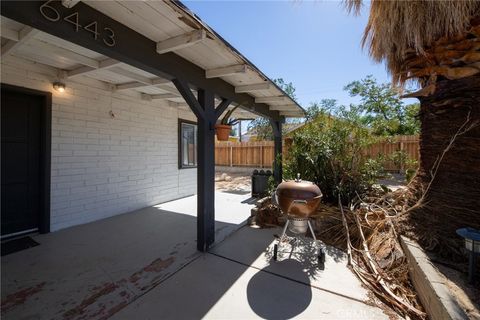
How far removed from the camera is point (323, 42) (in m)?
6.39

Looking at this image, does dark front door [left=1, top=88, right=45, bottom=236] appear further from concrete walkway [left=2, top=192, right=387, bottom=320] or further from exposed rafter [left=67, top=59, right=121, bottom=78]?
exposed rafter [left=67, top=59, right=121, bottom=78]

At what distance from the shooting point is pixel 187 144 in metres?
6.43

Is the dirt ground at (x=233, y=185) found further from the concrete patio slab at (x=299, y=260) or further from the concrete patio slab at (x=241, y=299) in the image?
the concrete patio slab at (x=241, y=299)

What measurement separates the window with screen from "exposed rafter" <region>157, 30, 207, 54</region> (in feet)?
12.8

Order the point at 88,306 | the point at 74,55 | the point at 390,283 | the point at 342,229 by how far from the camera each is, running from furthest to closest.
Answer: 1. the point at 342,229
2. the point at 74,55
3. the point at 390,283
4. the point at 88,306

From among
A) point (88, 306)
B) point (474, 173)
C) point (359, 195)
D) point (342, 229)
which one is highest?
point (474, 173)

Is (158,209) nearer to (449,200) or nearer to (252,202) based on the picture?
(252,202)

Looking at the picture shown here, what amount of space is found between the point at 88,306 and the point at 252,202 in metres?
4.10

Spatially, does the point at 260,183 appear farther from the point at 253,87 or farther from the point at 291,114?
the point at 253,87

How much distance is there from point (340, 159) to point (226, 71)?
9.53 ft

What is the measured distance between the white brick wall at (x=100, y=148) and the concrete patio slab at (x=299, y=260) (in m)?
2.62

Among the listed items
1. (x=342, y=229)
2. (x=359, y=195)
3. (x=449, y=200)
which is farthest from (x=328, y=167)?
(x=449, y=200)

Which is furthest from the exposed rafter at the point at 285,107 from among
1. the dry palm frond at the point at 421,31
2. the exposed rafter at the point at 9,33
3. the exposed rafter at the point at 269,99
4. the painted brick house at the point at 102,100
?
the exposed rafter at the point at 9,33
